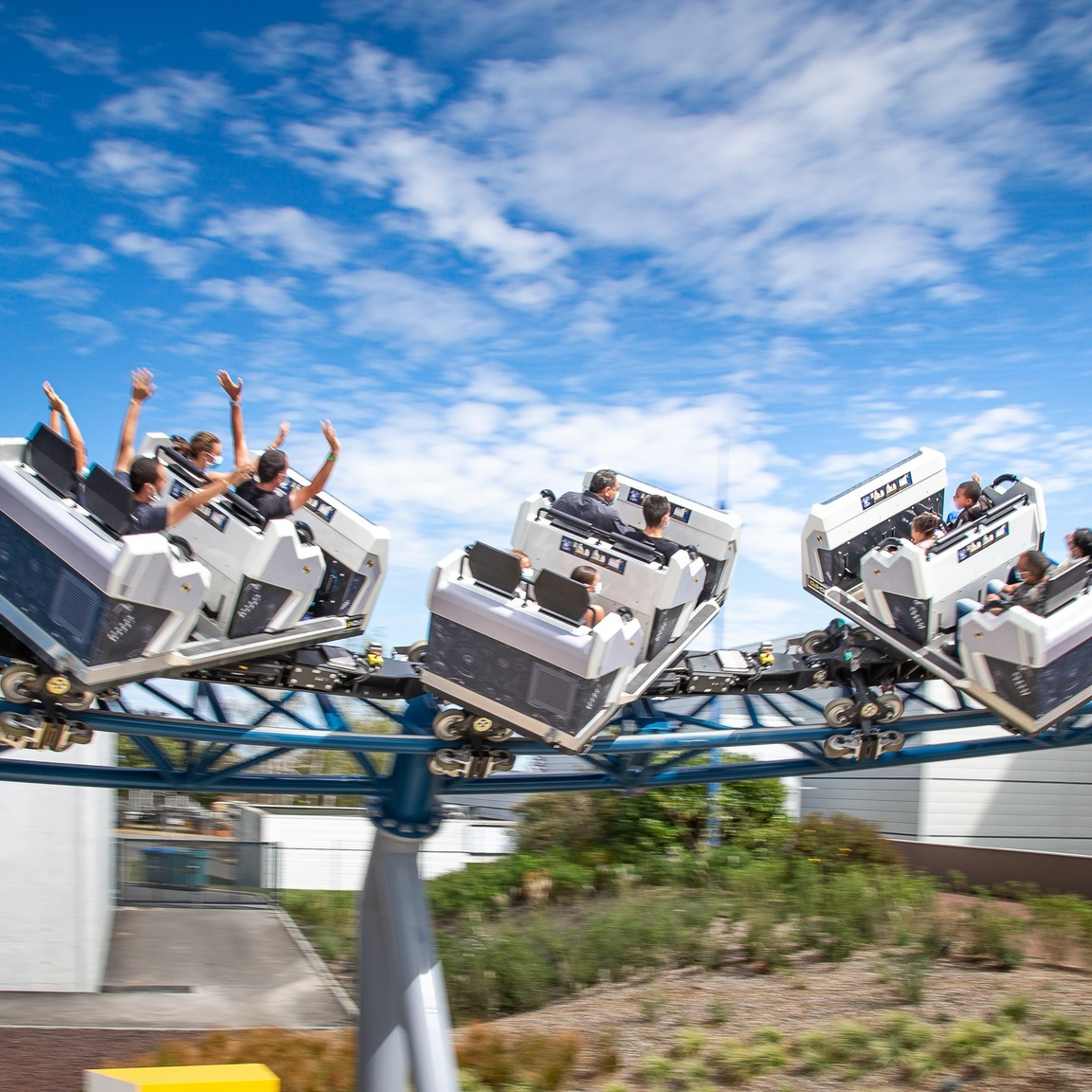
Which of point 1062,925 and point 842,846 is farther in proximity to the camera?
point 842,846

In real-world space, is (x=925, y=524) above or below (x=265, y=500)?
above

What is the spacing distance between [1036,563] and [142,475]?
4389mm

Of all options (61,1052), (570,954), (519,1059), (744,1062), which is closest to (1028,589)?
(744,1062)

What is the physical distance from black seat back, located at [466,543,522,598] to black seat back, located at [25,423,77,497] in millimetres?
1825

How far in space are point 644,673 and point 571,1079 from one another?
382 cm

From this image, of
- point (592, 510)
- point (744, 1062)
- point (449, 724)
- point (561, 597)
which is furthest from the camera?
point (744, 1062)

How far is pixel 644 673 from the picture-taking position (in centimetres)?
655

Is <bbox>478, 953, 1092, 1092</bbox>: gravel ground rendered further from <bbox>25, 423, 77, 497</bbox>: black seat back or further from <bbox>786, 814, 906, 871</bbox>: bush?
<bbox>25, 423, 77, 497</bbox>: black seat back

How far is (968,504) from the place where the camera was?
7168mm

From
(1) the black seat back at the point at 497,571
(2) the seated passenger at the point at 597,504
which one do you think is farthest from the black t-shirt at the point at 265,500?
(2) the seated passenger at the point at 597,504

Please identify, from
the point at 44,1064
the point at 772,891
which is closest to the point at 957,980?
the point at 772,891

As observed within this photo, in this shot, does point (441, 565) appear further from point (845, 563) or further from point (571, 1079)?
point (571, 1079)

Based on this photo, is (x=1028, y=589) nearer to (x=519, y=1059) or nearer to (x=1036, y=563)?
(x=1036, y=563)

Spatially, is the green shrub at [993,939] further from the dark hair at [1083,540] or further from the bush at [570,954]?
the dark hair at [1083,540]
